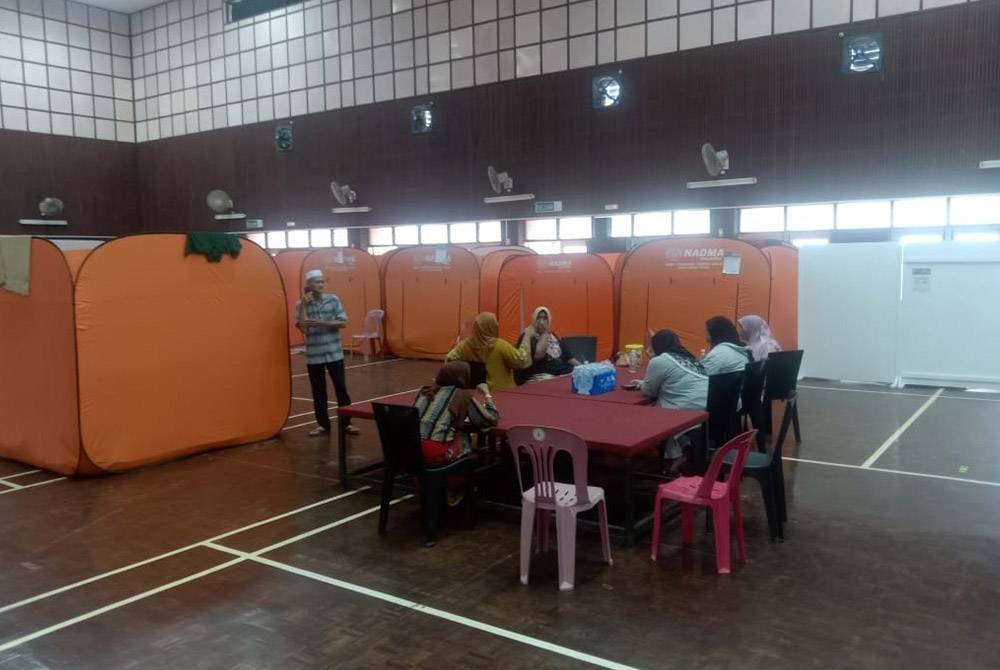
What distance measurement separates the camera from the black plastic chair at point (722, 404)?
5.07 m

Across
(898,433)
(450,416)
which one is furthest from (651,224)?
(450,416)

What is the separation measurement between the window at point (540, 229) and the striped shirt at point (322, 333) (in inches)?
351

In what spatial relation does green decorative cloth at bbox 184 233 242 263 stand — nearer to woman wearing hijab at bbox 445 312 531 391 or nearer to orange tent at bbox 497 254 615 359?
woman wearing hijab at bbox 445 312 531 391

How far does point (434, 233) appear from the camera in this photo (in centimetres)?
1670

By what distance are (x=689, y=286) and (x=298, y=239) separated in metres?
11.6

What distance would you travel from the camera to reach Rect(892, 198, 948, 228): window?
11.5m

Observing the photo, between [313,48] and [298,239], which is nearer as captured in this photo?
[313,48]

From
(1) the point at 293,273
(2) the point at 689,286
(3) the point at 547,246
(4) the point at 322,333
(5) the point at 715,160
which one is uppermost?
(5) the point at 715,160

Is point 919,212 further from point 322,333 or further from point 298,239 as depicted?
point 298,239

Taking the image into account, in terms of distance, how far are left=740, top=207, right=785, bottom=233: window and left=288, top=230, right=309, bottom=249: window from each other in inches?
406

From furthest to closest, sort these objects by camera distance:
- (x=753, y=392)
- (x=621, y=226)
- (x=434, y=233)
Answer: (x=434, y=233)
(x=621, y=226)
(x=753, y=392)

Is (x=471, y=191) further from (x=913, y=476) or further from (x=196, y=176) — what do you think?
(x=913, y=476)

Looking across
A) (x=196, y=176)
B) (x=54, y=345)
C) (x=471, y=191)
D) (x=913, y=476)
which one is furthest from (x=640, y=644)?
(x=196, y=176)

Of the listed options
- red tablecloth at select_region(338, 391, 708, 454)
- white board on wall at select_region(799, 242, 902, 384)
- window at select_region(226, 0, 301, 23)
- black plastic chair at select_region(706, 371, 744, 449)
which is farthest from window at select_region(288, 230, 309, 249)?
black plastic chair at select_region(706, 371, 744, 449)
